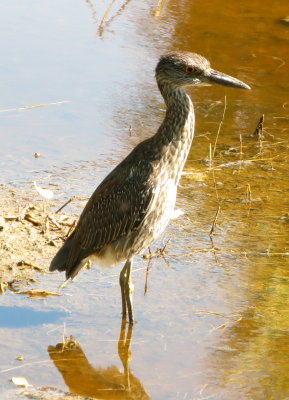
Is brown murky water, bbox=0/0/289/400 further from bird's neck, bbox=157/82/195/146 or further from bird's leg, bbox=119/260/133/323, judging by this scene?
bird's neck, bbox=157/82/195/146

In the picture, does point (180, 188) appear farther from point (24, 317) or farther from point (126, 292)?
point (24, 317)

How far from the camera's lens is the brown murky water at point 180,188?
570 cm

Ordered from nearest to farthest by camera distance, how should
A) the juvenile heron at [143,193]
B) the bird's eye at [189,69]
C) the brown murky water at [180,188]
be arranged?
the brown murky water at [180,188]
the juvenile heron at [143,193]
the bird's eye at [189,69]

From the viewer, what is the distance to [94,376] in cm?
564

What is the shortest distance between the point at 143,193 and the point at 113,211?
324mm

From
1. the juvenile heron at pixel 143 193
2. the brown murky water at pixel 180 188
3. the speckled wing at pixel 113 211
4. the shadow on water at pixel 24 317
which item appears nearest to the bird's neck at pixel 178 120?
the juvenile heron at pixel 143 193

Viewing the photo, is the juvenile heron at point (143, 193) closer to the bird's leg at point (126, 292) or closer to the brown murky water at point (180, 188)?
the bird's leg at point (126, 292)

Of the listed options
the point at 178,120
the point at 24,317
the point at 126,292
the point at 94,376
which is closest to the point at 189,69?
the point at 178,120

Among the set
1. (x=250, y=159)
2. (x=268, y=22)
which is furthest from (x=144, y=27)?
(x=250, y=159)

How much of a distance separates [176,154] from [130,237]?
0.65 meters

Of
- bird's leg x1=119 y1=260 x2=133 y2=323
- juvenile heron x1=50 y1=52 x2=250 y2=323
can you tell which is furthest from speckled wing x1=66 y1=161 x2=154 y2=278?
bird's leg x1=119 y1=260 x2=133 y2=323

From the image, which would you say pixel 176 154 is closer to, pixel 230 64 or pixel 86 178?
pixel 86 178

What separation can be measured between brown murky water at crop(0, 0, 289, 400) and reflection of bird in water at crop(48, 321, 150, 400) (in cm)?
1

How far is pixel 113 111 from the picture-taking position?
9.91 metres
